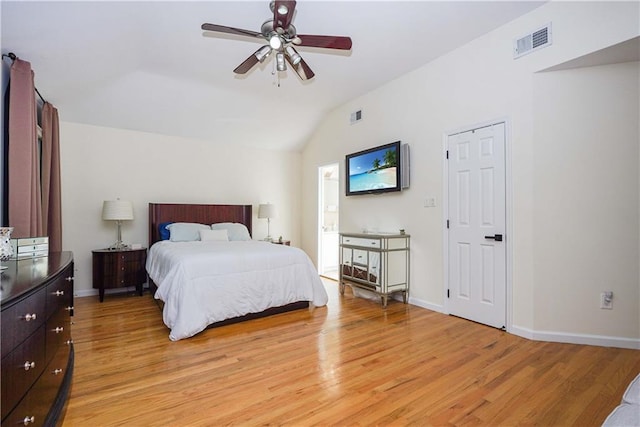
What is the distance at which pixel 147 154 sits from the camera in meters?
4.84

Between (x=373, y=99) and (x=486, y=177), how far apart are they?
6.73 ft

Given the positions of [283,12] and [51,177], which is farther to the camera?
[51,177]

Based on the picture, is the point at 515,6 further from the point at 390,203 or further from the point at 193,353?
the point at 193,353

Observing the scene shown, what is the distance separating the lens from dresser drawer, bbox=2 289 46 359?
1129mm

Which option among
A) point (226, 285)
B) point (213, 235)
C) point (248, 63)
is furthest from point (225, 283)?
point (248, 63)

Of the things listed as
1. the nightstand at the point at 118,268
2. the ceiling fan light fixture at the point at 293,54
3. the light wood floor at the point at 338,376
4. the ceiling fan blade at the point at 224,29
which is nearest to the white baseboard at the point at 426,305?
the light wood floor at the point at 338,376

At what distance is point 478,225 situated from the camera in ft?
10.6

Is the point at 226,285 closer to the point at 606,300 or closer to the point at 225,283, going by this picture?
the point at 225,283

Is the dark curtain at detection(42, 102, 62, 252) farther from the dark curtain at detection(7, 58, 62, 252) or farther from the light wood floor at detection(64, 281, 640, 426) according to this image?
the light wood floor at detection(64, 281, 640, 426)

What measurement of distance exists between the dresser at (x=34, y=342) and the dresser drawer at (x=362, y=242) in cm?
299

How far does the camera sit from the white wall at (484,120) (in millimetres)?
2557

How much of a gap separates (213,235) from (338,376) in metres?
3.09

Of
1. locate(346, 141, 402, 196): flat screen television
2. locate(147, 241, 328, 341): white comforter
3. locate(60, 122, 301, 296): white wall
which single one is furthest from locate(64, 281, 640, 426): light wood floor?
locate(346, 141, 402, 196): flat screen television

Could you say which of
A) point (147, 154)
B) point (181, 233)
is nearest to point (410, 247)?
point (181, 233)
